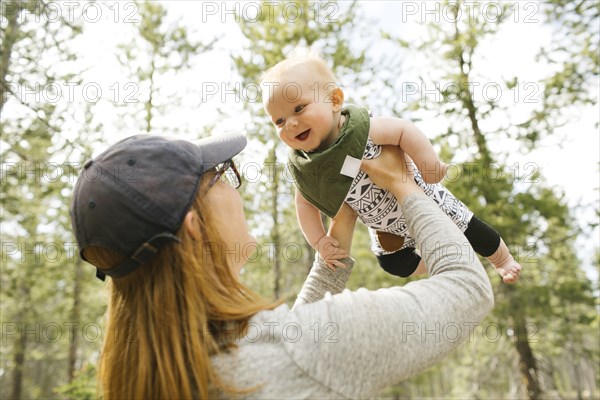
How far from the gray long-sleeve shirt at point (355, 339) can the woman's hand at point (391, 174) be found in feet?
1.41

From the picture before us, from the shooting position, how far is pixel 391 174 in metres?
1.83

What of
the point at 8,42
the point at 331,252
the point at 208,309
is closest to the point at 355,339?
the point at 208,309

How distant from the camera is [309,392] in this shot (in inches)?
46.7

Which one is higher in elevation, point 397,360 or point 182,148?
point 182,148

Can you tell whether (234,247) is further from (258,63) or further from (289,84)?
(258,63)

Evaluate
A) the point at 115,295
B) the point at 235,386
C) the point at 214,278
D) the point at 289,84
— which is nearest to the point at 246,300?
the point at 214,278

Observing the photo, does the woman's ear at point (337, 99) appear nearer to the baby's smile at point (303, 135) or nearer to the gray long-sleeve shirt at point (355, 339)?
the baby's smile at point (303, 135)

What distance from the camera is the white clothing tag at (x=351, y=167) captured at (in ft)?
6.72

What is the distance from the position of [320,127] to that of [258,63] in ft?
30.6

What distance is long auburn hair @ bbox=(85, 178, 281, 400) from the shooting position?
124 cm

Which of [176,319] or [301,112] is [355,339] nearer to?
[176,319]

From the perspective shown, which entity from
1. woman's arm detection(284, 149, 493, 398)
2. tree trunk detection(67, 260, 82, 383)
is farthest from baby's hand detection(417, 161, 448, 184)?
tree trunk detection(67, 260, 82, 383)

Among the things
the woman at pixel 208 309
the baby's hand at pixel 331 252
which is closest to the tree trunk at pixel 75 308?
the baby's hand at pixel 331 252

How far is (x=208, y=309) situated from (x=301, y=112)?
42.7 inches
